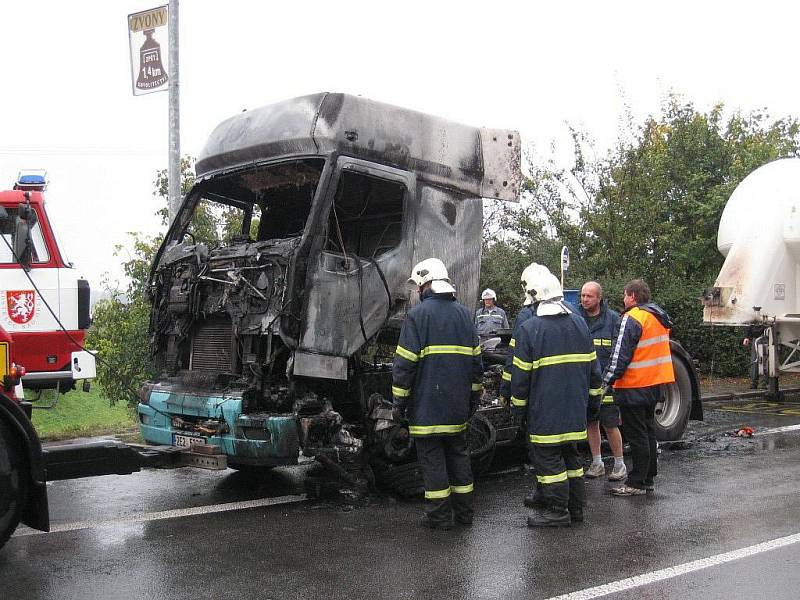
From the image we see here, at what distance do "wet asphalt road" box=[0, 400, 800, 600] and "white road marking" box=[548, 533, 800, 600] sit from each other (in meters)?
0.03

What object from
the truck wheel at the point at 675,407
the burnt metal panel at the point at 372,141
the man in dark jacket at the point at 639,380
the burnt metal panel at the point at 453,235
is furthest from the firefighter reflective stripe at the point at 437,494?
the truck wheel at the point at 675,407

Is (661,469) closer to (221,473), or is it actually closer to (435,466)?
(435,466)

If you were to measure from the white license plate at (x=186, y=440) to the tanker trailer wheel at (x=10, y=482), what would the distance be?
1488 mm

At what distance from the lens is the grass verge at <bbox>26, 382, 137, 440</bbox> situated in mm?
9422

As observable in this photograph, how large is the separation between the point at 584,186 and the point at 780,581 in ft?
41.6

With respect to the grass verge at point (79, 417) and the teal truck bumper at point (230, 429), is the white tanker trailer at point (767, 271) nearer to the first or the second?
the teal truck bumper at point (230, 429)

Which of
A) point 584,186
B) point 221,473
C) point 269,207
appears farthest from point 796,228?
point 221,473

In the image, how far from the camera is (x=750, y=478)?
22.9ft

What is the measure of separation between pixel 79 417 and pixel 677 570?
13.7 m

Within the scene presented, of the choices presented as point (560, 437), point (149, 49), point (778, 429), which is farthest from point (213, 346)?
point (778, 429)

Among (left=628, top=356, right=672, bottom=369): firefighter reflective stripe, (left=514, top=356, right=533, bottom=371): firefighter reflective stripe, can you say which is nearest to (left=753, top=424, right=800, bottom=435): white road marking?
(left=628, top=356, right=672, bottom=369): firefighter reflective stripe

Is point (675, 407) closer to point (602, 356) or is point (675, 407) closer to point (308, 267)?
point (602, 356)

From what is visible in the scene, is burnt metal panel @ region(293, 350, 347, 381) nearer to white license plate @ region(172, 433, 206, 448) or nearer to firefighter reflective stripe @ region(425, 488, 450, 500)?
white license plate @ region(172, 433, 206, 448)

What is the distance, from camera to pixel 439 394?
218 inches
